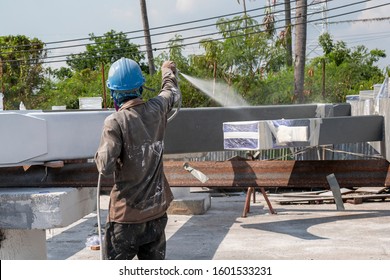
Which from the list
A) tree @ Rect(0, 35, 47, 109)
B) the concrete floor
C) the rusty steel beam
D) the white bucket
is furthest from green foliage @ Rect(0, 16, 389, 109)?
the rusty steel beam

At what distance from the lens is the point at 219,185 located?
662cm

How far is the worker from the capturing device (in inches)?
161

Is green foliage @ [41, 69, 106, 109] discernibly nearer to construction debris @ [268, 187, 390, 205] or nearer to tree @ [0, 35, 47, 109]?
tree @ [0, 35, 47, 109]

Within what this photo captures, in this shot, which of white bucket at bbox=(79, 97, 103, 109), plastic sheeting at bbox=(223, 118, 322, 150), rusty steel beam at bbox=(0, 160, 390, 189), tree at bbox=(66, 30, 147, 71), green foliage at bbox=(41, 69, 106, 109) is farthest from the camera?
tree at bbox=(66, 30, 147, 71)

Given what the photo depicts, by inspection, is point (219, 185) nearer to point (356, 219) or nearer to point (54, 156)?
point (54, 156)

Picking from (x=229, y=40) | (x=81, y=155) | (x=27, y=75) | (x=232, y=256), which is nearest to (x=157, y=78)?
(x=229, y=40)

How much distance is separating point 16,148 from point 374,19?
36.7m

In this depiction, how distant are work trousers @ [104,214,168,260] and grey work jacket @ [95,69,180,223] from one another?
0.16 ft

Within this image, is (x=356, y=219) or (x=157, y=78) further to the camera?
(x=157, y=78)

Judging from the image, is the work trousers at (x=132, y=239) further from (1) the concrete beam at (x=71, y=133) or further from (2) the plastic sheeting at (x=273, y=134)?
(2) the plastic sheeting at (x=273, y=134)

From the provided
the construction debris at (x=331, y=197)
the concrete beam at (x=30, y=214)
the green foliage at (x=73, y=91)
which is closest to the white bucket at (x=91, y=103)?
the construction debris at (x=331, y=197)

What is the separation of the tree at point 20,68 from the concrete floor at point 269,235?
22.8 m

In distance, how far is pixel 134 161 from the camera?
414 centimetres

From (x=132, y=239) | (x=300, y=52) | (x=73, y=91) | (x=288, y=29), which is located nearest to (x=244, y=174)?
(x=132, y=239)
